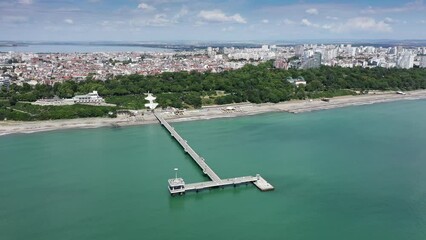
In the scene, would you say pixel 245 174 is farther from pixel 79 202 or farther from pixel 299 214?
pixel 79 202

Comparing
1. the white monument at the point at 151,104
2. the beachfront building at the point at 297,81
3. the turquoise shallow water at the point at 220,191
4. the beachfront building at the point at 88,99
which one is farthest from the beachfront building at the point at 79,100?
the beachfront building at the point at 297,81

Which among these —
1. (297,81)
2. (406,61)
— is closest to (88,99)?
(297,81)

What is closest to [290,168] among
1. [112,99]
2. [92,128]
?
[92,128]

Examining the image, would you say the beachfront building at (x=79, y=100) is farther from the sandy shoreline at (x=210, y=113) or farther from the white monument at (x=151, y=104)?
the sandy shoreline at (x=210, y=113)

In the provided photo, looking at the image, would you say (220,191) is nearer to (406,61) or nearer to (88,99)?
(88,99)

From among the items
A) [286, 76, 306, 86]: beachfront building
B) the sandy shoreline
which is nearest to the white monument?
the sandy shoreline

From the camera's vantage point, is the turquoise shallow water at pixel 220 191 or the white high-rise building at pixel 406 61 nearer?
the turquoise shallow water at pixel 220 191
